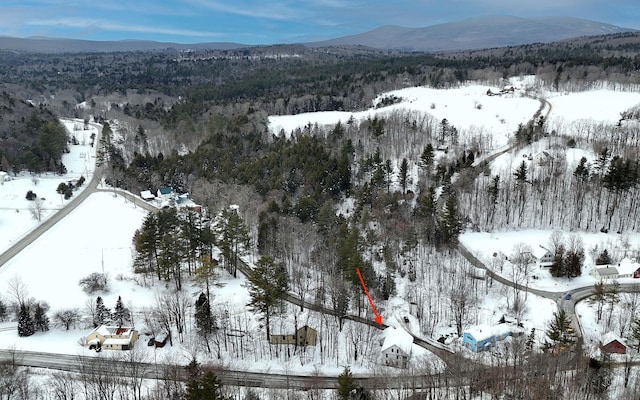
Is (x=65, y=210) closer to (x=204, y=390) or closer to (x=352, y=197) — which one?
(x=352, y=197)

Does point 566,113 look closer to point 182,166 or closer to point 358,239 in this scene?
point 358,239

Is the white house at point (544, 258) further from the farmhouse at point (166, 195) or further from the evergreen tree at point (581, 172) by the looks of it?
the farmhouse at point (166, 195)

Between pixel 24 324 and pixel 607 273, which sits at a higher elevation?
pixel 607 273

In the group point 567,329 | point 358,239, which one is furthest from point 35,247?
point 567,329

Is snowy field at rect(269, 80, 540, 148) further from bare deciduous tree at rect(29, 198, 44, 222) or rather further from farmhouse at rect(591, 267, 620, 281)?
bare deciduous tree at rect(29, 198, 44, 222)

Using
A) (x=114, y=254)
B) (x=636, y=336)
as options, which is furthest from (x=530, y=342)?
(x=114, y=254)

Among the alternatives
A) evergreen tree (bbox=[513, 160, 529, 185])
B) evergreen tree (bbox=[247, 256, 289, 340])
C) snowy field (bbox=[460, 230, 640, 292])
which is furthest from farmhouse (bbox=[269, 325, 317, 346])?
evergreen tree (bbox=[513, 160, 529, 185])
